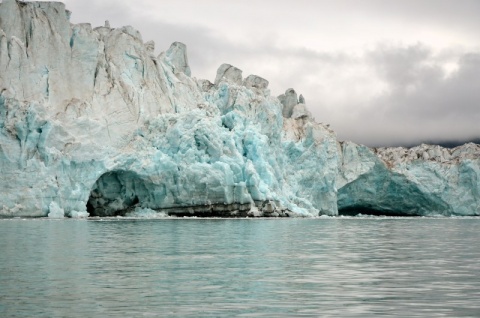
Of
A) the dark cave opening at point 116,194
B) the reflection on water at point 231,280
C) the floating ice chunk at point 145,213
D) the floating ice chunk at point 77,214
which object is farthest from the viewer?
the dark cave opening at point 116,194

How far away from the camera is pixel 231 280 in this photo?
13648 millimetres

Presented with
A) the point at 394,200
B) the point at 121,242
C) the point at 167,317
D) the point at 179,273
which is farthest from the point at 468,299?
the point at 394,200

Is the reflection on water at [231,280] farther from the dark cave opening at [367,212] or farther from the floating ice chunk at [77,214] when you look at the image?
the dark cave opening at [367,212]

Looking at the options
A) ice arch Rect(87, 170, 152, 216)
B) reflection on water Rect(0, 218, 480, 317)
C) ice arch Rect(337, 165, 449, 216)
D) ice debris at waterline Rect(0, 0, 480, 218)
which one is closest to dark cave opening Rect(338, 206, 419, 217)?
ice arch Rect(337, 165, 449, 216)

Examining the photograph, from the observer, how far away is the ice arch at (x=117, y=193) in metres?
48.6

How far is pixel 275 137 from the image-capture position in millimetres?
A: 60594

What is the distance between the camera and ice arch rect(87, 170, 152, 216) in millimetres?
48562

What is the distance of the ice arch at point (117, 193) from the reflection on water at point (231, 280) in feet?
82.7

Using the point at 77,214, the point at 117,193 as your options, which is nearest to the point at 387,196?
the point at 117,193

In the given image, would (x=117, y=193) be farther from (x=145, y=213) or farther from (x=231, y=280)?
(x=231, y=280)

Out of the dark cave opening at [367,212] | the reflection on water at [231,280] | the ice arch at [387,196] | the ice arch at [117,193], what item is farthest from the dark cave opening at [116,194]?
the dark cave opening at [367,212]

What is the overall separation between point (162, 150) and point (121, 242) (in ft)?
81.2

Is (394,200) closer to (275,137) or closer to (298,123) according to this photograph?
(298,123)

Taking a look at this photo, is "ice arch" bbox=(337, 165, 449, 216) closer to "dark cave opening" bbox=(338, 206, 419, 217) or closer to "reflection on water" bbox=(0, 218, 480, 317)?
"dark cave opening" bbox=(338, 206, 419, 217)
